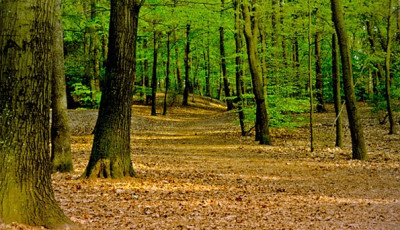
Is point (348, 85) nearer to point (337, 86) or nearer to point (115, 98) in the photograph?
point (337, 86)

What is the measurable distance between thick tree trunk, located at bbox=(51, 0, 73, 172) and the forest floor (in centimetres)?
46

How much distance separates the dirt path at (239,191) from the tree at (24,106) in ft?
3.54

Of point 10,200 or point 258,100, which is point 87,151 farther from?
point 10,200

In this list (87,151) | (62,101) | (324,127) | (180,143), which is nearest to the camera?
(62,101)

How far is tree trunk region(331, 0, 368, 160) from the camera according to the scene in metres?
11.9

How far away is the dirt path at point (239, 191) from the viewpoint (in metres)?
5.96

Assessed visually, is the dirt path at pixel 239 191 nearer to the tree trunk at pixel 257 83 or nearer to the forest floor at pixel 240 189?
the forest floor at pixel 240 189

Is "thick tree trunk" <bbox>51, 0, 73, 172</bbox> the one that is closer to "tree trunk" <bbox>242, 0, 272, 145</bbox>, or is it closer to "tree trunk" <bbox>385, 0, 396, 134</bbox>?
"tree trunk" <bbox>242, 0, 272, 145</bbox>

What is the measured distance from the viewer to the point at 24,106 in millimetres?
4125

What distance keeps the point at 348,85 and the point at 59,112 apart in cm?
868

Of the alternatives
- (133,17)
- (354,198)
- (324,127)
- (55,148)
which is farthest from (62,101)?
(324,127)

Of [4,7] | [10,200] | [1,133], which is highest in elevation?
[4,7]

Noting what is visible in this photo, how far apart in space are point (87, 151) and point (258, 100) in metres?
7.25

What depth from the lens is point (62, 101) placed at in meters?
8.44
